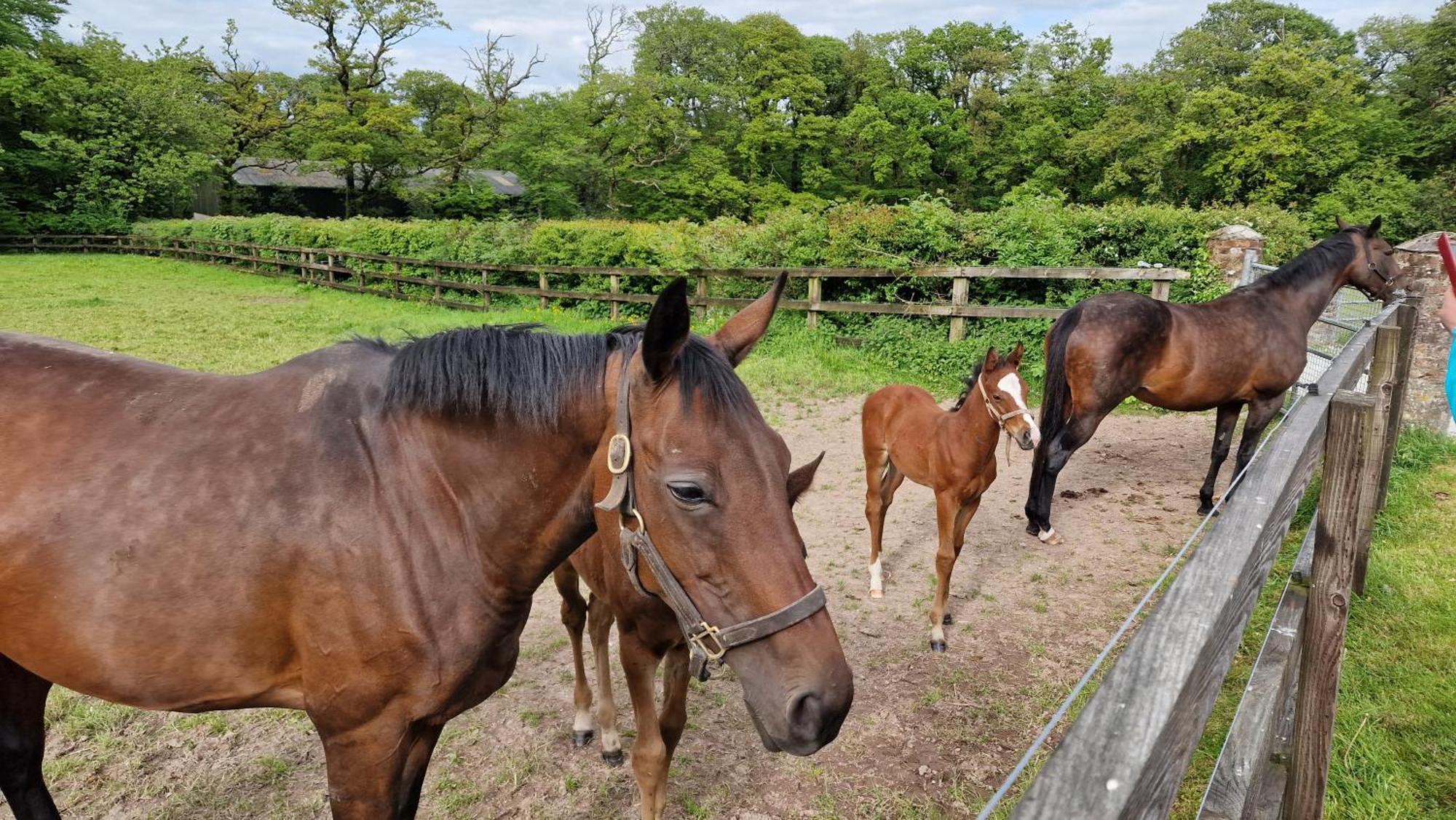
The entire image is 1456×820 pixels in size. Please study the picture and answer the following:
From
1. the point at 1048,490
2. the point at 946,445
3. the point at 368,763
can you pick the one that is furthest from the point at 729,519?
the point at 1048,490

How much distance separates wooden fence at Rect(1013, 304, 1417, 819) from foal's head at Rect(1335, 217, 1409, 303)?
161 inches

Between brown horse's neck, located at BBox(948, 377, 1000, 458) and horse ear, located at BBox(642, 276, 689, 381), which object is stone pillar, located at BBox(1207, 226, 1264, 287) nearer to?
brown horse's neck, located at BBox(948, 377, 1000, 458)

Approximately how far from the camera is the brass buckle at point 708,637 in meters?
1.47

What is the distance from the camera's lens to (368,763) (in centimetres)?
179

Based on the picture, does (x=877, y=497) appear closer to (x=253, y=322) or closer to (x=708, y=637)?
(x=708, y=637)

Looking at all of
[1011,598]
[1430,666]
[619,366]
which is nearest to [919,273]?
[1011,598]

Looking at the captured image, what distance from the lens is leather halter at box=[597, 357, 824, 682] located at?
1.47 metres

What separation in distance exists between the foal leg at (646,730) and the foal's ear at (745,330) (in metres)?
1.21

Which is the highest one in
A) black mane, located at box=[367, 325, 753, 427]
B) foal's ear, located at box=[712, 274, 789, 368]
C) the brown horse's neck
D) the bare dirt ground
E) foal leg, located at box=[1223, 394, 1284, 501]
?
foal's ear, located at box=[712, 274, 789, 368]

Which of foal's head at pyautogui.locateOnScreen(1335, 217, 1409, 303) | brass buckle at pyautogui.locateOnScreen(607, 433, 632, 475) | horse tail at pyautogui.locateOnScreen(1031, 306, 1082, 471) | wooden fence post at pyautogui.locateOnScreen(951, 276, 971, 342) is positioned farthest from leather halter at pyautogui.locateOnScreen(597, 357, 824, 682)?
wooden fence post at pyautogui.locateOnScreen(951, 276, 971, 342)

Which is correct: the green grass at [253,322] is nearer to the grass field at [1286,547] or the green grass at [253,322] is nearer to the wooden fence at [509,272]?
the grass field at [1286,547]

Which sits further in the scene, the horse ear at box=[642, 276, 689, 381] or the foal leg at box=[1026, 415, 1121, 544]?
the foal leg at box=[1026, 415, 1121, 544]

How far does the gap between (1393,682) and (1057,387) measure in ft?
9.85

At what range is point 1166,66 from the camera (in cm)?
3409
